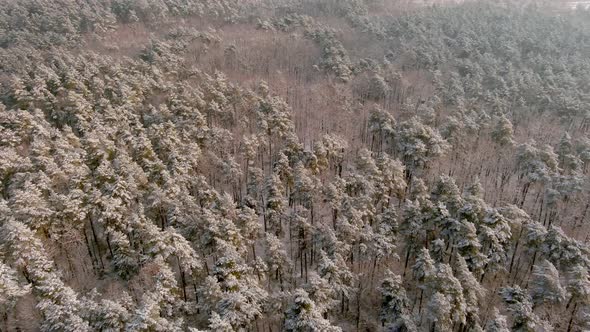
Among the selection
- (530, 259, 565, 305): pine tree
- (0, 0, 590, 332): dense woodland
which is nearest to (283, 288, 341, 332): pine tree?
(0, 0, 590, 332): dense woodland

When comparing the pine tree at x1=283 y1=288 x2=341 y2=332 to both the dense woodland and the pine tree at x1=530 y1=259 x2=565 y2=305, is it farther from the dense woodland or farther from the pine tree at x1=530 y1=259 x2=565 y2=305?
the pine tree at x1=530 y1=259 x2=565 y2=305

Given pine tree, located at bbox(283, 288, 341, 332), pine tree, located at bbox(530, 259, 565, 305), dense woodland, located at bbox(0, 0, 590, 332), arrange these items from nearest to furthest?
1. pine tree, located at bbox(283, 288, 341, 332)
2. pine tree, located at bbox(530, 259, 565, 305)
3. dense woodland, located at bbox(0, 0, 590, 332)

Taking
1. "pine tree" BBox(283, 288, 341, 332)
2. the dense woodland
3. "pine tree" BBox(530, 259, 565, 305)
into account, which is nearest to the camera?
"pine tree" BBox(283, 288, 341, 332)

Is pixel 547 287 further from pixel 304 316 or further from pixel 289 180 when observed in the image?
pixel 289 180

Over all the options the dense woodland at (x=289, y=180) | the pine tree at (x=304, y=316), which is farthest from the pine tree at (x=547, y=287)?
the pine tree at (x=304, y=316)

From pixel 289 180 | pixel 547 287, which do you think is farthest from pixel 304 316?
pixel 289 180

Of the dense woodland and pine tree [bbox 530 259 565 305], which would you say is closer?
pine tree [bbox 530 259 565 305]

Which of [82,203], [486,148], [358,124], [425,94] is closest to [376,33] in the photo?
[425,94]

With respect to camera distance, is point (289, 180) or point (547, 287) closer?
point (547, 287)

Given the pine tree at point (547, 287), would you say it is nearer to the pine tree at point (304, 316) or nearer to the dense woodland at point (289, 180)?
the dense woodland at point (289, 180)
